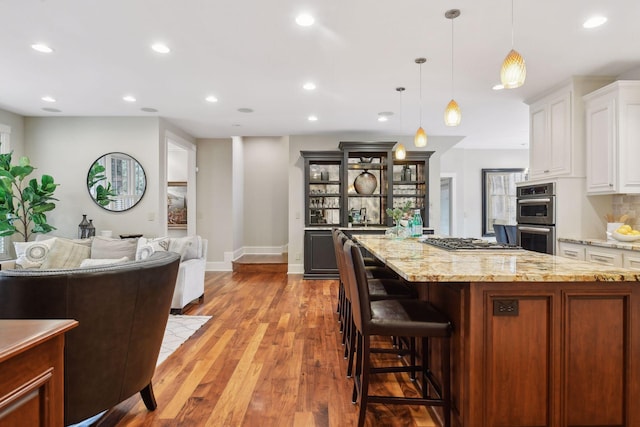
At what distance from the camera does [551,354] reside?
4.95ft

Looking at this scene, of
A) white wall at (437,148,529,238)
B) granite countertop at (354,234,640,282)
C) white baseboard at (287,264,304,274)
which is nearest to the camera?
granite countertop at (354,234,640,282)

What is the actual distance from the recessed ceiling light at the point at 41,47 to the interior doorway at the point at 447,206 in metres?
7.25

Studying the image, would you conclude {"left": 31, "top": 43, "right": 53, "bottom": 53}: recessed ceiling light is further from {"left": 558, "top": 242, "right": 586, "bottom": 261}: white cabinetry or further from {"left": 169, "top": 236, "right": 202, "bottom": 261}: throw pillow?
{"left": 558, "top": 242, "right": 586, "bottom": 261}: white cabinetry

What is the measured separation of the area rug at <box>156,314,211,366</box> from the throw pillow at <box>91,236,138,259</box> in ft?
2.77

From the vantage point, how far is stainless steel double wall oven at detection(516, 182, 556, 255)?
373 centimetres

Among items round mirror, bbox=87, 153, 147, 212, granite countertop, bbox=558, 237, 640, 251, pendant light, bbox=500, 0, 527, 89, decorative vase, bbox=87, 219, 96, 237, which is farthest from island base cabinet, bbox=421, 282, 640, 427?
decorative vase, bbox=87, 219, 96, 237

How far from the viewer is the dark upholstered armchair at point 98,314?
1450mm

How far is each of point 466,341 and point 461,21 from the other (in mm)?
2295

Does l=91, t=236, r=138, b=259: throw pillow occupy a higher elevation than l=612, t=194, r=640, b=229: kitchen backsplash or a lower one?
lower

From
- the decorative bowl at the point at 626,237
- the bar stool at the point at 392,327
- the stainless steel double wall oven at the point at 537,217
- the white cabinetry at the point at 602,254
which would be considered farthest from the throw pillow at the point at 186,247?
the decorative bowl at the point at 626,237

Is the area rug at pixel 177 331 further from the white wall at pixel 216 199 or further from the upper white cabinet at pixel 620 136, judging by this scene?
the upper white cabinet at pixel 620 136

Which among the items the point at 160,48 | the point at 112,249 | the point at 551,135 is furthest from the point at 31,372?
the point at 551,135

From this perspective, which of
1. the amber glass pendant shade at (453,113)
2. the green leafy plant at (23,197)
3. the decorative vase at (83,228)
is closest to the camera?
the amber glass pendant shade at (453,113)

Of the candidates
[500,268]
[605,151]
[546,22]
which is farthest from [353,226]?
[500,268]
